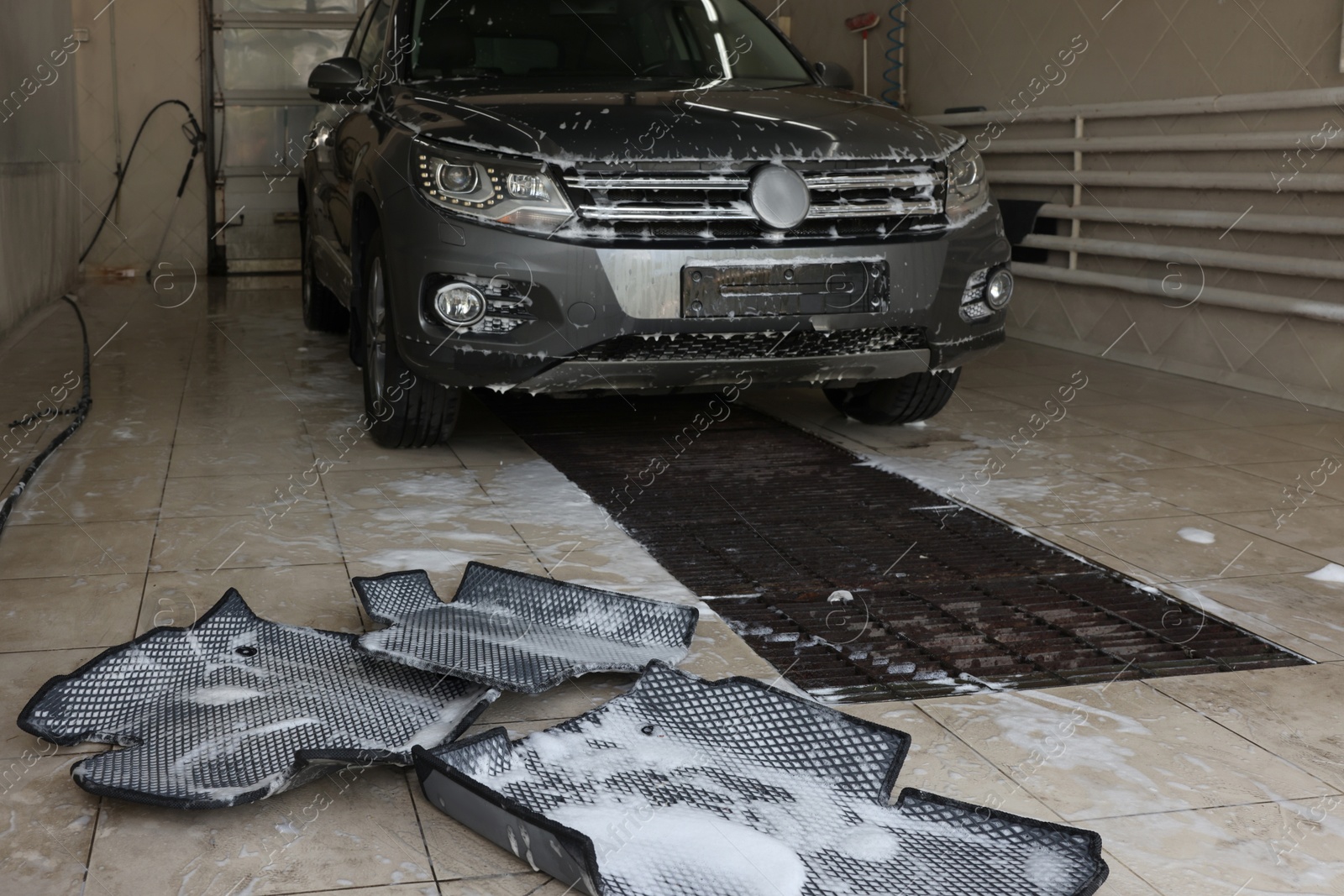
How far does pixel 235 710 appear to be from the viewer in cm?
203

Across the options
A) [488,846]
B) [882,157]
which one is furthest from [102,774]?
[882,157]

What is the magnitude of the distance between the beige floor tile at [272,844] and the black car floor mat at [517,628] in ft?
1.11

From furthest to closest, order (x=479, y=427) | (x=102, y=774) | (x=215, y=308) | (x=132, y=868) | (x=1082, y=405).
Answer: (x=215, y=308) < (x=1082, y=405) < (x=479, y=427) < (x=102, y=774) < (x=132, y=868)

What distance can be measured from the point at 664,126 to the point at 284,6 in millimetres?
7160

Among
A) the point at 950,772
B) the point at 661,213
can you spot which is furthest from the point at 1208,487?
the point at 950,772

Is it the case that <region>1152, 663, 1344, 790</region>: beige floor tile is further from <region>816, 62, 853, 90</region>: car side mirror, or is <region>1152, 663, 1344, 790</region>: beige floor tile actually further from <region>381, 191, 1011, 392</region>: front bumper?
<region>816, 62, 853, 90</region>: car side mirror

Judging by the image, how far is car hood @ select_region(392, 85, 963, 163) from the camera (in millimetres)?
3410

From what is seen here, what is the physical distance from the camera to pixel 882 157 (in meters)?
3.61

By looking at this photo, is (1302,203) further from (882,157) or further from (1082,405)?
(882,157)

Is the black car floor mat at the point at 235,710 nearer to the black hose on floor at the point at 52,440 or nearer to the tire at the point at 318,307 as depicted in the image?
the black hose on floor at the point at 52,440

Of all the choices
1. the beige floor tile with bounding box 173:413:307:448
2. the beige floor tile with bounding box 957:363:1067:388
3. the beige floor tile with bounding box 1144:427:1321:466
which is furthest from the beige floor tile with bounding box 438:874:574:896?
the beige floor tile with bounding box 957:363:1067:388

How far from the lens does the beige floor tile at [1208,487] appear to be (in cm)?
345

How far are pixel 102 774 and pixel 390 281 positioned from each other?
78.9 inches

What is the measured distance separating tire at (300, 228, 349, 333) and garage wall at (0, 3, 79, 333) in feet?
4.59
